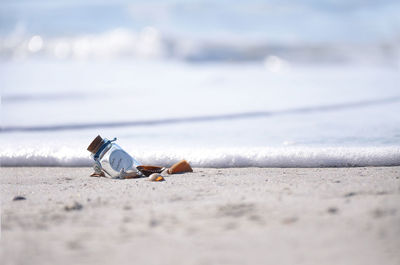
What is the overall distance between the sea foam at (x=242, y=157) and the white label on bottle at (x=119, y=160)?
1.08 feet

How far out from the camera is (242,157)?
2787mm

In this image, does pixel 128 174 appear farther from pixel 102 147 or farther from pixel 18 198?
pixel 18 198

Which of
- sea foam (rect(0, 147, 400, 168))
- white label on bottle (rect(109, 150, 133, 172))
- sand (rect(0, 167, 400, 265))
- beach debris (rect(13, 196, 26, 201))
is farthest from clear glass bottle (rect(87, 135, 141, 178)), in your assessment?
→ beach debris (rect(13, 196, 26, 201))

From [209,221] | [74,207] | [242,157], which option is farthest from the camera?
[242,157]

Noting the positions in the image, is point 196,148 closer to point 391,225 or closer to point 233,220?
point 233,220

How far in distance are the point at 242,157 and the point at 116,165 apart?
71 cm

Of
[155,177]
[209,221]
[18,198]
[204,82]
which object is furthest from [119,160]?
[204,82]

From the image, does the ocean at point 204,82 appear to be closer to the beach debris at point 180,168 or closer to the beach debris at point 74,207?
the beach debris at point 180,168

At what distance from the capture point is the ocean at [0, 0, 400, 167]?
10.2 ft

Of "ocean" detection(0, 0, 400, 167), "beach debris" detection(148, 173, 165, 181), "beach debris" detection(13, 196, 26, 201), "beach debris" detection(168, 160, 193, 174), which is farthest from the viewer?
"ocean" detection(0, 0, 400, 167)

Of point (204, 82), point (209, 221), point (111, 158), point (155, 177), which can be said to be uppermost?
point (204, 82)

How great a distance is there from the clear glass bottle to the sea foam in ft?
1.11

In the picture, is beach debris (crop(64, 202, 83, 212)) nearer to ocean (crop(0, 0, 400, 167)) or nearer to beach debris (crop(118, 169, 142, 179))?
beach debris (crop(118, 169, 142, 179))

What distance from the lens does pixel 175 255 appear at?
4.53 ft
